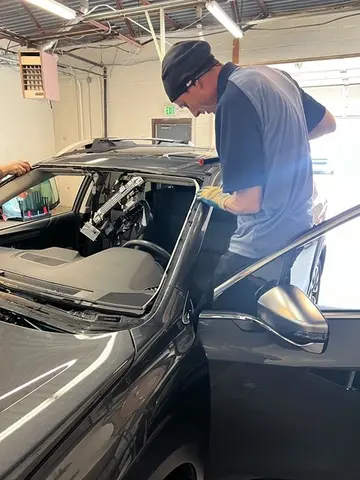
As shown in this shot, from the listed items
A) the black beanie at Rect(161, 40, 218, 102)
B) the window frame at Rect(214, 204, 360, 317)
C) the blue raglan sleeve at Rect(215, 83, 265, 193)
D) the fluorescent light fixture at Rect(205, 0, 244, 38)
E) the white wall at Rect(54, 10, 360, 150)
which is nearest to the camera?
the window frame at Rect(214, 204, 360, 317)

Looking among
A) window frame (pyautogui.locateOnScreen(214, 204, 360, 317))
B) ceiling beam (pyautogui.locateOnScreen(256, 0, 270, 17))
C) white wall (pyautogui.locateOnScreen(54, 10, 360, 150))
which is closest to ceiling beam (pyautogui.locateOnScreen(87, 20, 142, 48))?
white wall (pyautogui.locateOnScreen(54, 10, 360, 150))

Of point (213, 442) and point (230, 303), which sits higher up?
point (230, 303)

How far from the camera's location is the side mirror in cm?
106

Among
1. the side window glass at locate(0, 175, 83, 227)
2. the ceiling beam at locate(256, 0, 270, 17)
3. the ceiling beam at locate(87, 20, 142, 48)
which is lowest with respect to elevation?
the side window glass at locate(0, 175, 83, 227)

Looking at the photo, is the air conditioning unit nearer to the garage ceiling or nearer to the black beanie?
the garage ceiling

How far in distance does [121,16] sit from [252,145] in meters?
4.08

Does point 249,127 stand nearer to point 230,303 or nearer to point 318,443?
point 230,303

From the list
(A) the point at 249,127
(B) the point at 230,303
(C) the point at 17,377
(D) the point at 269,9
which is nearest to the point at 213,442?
(B) the point at 230,303

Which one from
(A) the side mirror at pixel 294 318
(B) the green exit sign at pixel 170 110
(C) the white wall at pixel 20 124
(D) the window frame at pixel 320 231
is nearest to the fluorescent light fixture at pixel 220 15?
(B) the green exit sign at pixel 170 110

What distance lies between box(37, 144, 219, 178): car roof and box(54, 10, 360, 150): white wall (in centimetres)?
479

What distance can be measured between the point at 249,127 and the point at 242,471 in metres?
1.12

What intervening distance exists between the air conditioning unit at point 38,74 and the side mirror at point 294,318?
5.55m

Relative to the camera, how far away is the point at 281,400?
4.04ft

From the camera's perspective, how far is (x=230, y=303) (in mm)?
1419
